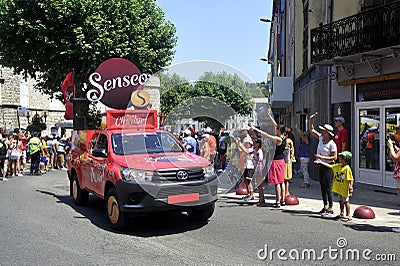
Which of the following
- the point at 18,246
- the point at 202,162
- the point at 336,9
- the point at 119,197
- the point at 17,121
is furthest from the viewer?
the point at 17,121

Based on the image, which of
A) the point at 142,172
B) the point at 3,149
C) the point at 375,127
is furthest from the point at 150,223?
the point at 3,149

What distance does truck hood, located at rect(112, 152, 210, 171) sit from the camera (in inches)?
263

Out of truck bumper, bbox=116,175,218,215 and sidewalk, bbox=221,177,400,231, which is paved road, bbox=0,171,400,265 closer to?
sidewalk, bbox=221,177,400,231

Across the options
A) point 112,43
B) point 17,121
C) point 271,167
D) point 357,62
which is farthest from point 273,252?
point 17,121

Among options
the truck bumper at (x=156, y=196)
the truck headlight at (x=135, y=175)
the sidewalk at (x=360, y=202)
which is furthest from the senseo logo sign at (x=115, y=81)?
the truck bumper at (x=156, y=196)

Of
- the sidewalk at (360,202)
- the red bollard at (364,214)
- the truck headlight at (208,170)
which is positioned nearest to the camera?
the truck headlight at (208,170)

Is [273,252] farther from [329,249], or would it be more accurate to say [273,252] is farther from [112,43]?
[112,43]

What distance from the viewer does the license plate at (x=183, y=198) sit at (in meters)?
6.53

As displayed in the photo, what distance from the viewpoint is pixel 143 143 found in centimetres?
779

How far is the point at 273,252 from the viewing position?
5.75 meters

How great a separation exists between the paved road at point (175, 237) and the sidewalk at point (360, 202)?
0.94ft

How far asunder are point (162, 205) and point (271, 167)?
10.8ft

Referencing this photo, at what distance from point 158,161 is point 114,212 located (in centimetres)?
119

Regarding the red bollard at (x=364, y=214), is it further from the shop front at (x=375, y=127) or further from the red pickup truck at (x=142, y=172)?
the shop front at (x=375, y=127)
